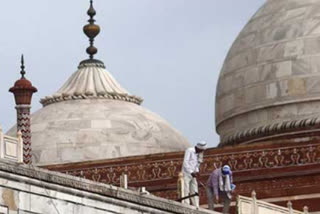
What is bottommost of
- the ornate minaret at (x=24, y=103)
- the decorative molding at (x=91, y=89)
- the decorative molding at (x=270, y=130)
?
the decorative molding at (x=270, y=130)

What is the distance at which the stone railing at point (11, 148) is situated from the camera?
25.2m

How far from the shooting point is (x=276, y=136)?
4016cm

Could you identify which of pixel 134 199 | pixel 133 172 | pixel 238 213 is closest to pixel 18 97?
pixel 133 172

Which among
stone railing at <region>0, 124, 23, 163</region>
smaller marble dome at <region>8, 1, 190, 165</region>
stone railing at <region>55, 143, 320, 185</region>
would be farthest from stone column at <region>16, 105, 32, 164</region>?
stone railing at <region>0, 124, 23, 163</region>

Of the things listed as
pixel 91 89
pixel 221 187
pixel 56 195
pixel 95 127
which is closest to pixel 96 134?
pixel 95 127

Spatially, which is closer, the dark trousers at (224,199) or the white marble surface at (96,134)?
the dark trousers at (224,199)

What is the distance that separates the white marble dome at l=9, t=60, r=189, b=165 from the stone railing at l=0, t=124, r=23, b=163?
15646 mm

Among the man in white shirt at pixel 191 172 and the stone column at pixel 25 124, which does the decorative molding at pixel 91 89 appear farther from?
the man in white shirt at pixel 191 172

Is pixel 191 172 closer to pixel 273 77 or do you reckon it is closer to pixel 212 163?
pixel 212 163

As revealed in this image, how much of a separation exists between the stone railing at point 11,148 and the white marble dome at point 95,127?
1565 cm

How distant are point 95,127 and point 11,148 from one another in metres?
16.7

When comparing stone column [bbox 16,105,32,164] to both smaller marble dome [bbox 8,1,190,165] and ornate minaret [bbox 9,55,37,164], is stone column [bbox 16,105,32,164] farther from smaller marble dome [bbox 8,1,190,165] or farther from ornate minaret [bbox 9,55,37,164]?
smaller marble dome [bbox 8,1,190,165]

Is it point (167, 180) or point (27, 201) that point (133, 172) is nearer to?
point (167, 180)

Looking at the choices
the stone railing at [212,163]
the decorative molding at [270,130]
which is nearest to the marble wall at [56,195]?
the stone railing at [212,163]
